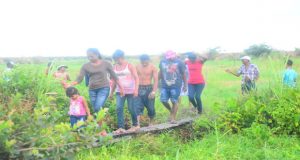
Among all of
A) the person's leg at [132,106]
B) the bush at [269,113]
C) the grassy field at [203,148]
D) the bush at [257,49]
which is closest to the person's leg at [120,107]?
Answer: the person's leg at [132,106]

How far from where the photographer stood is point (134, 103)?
873 cm

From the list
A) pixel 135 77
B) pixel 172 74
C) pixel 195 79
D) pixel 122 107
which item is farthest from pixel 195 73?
pixel 122 107

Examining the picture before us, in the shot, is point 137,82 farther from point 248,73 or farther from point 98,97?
point 248,73

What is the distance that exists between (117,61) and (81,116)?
1237 millimetres

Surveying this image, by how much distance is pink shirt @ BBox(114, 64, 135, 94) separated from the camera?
8516mm

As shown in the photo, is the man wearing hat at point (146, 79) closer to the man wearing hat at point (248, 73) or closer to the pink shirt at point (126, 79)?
the pink shirt at point (126, 79)

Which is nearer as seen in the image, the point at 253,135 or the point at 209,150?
the point at 209,150

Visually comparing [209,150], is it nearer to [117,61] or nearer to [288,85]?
[117,61]

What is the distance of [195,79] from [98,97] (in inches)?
118

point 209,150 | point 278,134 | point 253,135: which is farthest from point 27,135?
point 278,134

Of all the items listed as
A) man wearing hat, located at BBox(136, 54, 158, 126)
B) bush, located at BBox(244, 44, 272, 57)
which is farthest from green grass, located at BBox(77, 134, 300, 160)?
bush, located at BBox(244, 44, 272, 57)

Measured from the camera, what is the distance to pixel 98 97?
832 cm

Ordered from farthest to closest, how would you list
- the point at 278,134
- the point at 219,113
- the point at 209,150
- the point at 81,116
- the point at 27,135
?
the point at 219,113 → the point at 278,134 → the point at 81,116 → the point at 209,150 → the point at 27,135

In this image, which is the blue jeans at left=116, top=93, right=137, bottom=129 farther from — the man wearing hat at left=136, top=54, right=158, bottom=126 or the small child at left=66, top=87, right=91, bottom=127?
the small child at left=66, top=87, right=91, bottom=127
